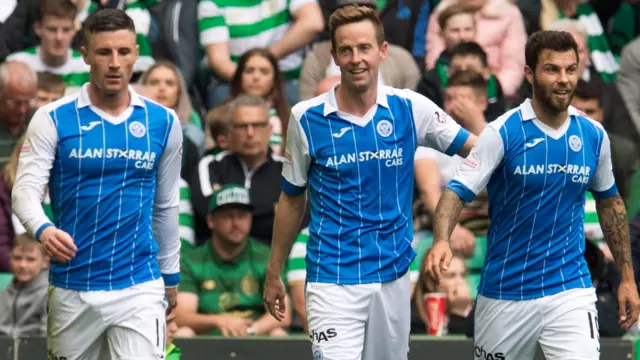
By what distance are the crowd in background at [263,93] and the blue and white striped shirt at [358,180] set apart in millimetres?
2534

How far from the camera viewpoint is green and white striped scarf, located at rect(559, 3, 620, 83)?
12797 mm

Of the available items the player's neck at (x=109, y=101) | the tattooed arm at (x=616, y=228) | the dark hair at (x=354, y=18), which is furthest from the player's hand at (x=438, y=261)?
the player's neck at (x=109, y=101)

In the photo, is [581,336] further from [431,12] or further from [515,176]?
[431,12]

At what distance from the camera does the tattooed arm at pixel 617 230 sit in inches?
320

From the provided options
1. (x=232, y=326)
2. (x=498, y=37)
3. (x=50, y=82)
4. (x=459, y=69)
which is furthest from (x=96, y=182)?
(x=498, y=37)

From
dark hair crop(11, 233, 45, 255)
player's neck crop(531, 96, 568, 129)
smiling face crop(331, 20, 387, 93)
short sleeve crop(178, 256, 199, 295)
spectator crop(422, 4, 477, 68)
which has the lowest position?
short sleeve crop(178, 256, 199, 295)

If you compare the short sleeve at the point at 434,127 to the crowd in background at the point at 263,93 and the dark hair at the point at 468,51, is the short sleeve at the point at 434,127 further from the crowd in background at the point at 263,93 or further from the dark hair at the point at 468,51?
the dark hair at the point at 468,51

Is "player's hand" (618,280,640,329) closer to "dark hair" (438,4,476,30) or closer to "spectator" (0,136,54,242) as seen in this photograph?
"spectator" (0,136,54,242)

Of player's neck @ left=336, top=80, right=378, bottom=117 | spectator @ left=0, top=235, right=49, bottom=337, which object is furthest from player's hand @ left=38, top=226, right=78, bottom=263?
spectator @ left=0, top=235, right=49, bottom=337

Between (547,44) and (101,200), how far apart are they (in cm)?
242

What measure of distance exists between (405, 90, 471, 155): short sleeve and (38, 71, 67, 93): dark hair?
4305mm

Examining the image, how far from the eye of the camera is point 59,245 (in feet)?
24.0

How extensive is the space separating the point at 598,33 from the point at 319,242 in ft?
18.5

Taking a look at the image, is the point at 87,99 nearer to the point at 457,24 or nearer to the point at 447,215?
the point at 447,215
